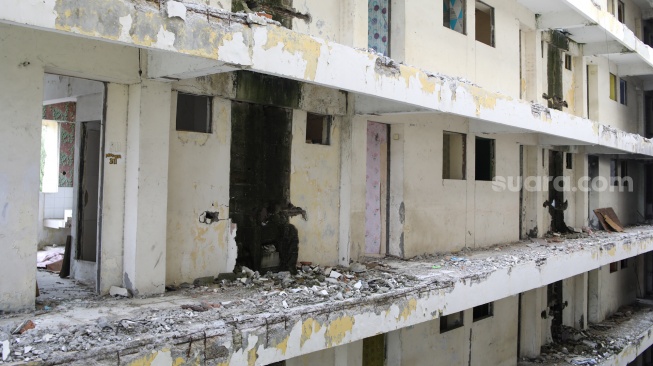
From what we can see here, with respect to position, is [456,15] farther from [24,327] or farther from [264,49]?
[24,327]

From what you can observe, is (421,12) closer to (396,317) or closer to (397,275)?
(397,275)

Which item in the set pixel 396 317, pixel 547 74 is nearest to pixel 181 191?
pixel 396 317

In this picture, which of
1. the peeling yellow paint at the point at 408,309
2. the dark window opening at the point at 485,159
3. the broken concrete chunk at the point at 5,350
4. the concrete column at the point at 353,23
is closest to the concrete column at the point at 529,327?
the dark window opening at the point at 485,159

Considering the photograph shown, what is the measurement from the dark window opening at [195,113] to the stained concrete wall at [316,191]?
1.28m

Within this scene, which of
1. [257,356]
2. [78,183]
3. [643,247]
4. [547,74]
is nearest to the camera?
[257,356]

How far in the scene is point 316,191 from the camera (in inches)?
284

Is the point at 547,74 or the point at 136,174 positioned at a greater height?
the point at 547,74

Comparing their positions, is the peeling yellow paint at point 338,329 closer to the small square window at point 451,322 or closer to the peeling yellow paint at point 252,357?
the peeling yellow paint at point 252,357

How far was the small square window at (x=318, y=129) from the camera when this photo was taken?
24.4 feet

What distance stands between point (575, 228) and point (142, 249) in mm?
12219

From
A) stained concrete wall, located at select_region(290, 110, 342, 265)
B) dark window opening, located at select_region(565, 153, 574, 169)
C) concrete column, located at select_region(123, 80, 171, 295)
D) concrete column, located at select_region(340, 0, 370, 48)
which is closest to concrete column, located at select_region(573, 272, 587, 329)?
dark window opening, located at select_region(565, 153, 574, 169)

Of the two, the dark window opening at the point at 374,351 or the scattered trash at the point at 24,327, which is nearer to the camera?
the scattered trash at the point at 24,327

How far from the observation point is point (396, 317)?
6082 millimetres

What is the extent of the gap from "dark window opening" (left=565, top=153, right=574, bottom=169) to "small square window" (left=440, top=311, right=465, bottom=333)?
657 centimetres
